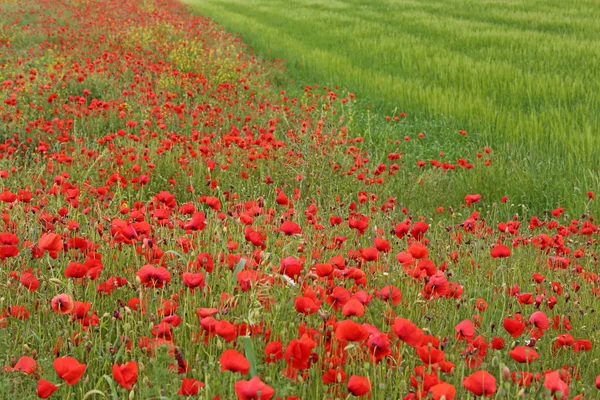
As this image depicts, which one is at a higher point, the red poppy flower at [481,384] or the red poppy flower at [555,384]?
the red poppy flower at [481,384]

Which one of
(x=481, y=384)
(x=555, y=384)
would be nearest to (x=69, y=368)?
(x=481, y=384)

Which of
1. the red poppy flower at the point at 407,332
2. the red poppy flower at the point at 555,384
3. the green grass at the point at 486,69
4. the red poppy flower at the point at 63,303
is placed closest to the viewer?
the red poppy flower at the point at 555,384

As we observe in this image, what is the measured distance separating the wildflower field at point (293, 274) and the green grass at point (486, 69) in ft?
0.23

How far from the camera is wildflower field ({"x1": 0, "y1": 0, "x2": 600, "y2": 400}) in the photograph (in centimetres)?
167

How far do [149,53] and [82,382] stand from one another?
28.6ft

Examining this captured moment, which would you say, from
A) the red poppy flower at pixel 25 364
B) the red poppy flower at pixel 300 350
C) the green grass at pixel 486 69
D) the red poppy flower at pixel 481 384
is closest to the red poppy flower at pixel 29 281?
the red poppy flower at pixel 25 364

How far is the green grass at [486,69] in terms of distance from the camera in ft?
17.5

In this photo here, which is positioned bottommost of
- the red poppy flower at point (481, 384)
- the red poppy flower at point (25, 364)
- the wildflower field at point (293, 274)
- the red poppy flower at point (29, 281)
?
the wildflower field at point (293, 274)

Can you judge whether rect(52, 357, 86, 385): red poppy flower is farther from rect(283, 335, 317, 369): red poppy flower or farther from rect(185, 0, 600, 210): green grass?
rect(185, 0, 600, 210): green grass

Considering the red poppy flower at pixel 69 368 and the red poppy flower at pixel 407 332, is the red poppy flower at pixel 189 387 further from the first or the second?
the red poppy flower at pixel 407 332

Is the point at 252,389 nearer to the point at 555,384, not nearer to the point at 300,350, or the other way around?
the point at 300,350

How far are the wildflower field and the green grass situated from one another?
0.23 ft

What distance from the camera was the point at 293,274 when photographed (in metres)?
2.05

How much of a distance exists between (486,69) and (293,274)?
22.8 ft
